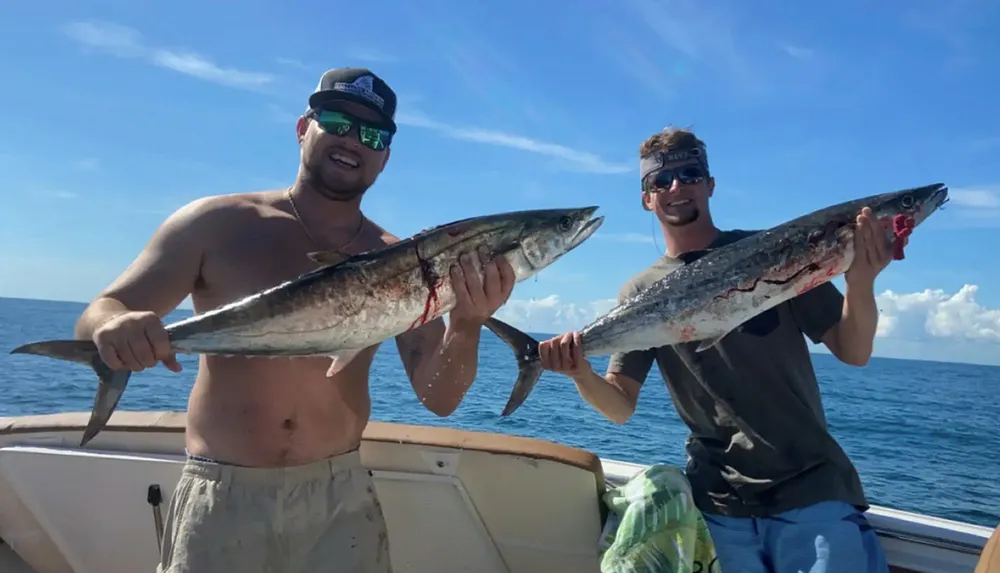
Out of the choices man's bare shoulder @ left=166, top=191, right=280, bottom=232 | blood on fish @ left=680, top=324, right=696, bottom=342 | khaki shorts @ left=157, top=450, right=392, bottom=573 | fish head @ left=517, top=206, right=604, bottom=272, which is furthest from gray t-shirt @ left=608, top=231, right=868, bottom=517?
man's bare shoulder @ left=166, top=191, right=280, bottom=232

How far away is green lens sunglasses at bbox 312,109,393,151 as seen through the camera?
2.79 meters

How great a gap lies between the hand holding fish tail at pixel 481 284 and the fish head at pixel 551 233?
0.41ft

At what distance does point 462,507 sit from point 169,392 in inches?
671

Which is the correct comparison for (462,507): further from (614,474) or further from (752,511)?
(752,511)

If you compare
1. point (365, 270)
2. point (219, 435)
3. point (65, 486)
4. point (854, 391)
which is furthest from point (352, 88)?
point (854, 391)

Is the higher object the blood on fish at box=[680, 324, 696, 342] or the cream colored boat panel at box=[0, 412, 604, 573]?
the blood on fish at box=[680, 324, 696, 342]

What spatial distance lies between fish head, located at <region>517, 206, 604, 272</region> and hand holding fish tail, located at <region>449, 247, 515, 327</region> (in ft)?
0.41

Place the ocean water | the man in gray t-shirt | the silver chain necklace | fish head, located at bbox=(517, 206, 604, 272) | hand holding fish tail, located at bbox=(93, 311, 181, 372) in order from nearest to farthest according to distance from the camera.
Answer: hand holding fish tail, located at bbox=(93, 311, 181, 372), the silver chain necklace, fish head, located at bbox=(517, 206, 604, 272), the man in gray t-shirt, the ocean water

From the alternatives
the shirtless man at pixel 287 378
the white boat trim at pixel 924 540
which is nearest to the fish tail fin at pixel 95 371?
the shirtless man at pixel 287 378

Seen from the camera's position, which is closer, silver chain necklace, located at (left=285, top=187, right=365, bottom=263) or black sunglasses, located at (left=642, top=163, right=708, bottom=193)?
silver chain necklace, located at (left=285, top=187, right=365, bottom=263)

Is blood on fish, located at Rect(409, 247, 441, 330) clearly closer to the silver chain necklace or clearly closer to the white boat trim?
the silver chain necklace

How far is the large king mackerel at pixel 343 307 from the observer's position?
7.60 ft

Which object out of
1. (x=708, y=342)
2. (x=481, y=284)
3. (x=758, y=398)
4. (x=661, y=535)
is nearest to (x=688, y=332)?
(x=708, y=342)

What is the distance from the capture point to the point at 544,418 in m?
15.8
